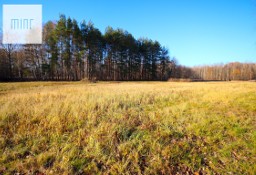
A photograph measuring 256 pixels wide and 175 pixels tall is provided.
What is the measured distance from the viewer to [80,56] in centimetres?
3441

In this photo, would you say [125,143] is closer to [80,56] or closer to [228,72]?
[80,56]

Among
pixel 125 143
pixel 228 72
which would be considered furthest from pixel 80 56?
pixel 228 72

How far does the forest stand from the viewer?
32.1 metres

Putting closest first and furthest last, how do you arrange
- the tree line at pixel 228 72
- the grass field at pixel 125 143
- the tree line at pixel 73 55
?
1. the grass field at pixel 125 143
2. the tree line at pixel 73 55
3. the tree line at pixel 228 72

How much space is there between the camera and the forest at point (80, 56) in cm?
3209

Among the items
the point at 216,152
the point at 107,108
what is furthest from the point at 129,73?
the point at 216,152

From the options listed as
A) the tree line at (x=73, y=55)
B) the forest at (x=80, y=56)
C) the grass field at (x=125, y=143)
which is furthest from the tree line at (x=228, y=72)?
the grass field at (x=125, y=143)

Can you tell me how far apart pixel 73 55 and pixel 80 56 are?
6.21 ft

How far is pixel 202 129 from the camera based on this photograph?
4203 millimetres

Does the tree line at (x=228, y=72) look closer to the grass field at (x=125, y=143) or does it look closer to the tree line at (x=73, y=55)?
the tree line at (x=73, y=55)

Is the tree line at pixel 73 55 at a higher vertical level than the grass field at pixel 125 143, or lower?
higher

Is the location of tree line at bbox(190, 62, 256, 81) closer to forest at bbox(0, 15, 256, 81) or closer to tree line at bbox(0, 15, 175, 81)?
forest at bbox(0, 15, 256, 81)

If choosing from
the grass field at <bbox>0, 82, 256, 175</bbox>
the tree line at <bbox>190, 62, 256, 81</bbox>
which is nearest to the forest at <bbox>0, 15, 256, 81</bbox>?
the grass field at <bbox>0, 82, 256, 175</bbox>

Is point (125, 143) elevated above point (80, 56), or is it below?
below
